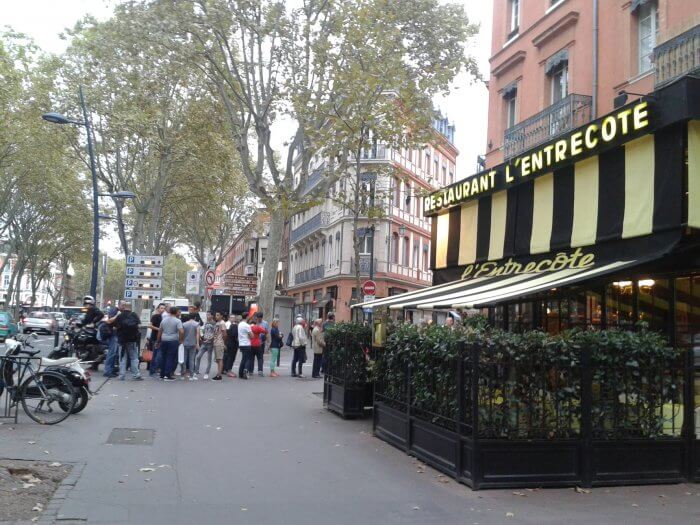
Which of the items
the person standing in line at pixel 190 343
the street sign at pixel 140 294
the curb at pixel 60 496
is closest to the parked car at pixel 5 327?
the street sign at pixel 140 294

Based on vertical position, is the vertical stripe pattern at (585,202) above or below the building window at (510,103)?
below

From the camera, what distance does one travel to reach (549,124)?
1502cm

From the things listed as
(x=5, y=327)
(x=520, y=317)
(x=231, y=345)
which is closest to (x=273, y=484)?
(x=520, y=317)

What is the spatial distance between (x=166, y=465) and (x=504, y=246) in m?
8.60

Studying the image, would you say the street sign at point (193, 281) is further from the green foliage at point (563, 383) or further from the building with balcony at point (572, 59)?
the green foliage at point (563, 383)

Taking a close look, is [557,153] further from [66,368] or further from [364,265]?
[364,265]

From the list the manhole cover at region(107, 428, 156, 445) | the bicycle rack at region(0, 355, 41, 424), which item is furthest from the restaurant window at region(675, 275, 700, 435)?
the bicycle rack at region(0, 355, 41, 424)

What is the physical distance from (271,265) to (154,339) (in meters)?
7.28

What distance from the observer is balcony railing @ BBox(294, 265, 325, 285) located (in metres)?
51.0

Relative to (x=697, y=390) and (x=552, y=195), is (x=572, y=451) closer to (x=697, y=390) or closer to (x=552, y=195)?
(x=697, y=390)

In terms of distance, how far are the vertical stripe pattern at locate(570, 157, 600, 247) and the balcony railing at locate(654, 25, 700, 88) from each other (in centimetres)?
174

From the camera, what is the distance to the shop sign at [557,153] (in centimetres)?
1002

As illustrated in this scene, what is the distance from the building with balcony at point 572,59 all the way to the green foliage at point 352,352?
6198 mm

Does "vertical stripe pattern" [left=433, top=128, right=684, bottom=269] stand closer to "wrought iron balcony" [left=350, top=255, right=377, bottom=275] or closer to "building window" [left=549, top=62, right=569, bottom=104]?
"building window" [left=549, top=62, right=569, bottom=104]
